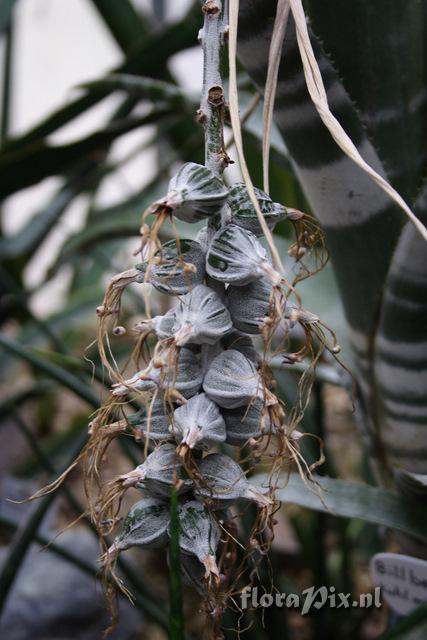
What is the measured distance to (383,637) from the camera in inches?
11.7

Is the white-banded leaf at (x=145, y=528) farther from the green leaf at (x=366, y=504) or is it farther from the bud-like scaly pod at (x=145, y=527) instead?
the green leaf at (x=366, y=504)

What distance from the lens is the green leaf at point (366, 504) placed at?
0.35 m

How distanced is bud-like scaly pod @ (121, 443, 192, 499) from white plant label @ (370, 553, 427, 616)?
0.57 ft

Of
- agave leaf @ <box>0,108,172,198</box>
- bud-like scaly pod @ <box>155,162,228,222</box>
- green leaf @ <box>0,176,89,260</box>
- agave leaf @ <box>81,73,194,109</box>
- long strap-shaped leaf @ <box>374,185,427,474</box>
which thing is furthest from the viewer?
green leaf @ <box>0,176,89,260</box>

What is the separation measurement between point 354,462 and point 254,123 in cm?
84

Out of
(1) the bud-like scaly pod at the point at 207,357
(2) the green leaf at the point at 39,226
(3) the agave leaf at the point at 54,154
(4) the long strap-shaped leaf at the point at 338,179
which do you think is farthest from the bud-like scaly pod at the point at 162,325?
(2) the green leaf at the point at 39,226

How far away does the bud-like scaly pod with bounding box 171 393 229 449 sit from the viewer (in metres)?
0.21

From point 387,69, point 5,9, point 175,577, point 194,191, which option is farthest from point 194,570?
point 5,9

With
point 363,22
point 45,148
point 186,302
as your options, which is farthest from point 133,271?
point 45,148

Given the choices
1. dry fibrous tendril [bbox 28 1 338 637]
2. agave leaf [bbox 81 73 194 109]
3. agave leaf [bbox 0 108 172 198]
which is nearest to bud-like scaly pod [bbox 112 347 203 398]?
dry fibrous tendril [bbox 28 1 338 637]

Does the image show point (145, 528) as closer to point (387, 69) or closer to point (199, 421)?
point (199, 421)

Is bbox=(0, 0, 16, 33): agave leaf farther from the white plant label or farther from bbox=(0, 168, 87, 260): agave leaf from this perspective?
the white plant label

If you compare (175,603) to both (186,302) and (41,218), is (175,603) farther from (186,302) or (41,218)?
(41,218)

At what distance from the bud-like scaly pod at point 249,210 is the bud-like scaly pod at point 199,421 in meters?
0.05
